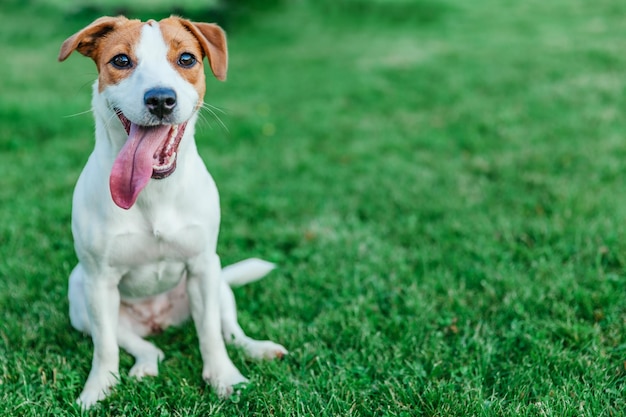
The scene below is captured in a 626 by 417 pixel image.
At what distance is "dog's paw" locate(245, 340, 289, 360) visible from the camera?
11.1 feet

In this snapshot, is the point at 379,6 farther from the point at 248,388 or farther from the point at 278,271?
the point at 248,388

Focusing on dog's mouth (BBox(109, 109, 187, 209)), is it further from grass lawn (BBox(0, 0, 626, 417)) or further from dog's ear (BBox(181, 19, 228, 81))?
grass lawn (BBox(0, 0, 626, 417))

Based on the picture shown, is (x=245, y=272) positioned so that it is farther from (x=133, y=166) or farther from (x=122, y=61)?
(x=122, y=61)

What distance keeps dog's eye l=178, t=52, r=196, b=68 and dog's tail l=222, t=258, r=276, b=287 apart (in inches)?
59.1

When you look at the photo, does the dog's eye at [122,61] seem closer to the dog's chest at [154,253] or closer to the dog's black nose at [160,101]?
the dog's black nose at [160,101]

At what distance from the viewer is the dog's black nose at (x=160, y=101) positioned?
2596 millimetres

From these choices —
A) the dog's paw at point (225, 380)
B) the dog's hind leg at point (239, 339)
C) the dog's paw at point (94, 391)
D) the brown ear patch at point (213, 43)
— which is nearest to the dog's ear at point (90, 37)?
the brown ear patch at point (213, 43)

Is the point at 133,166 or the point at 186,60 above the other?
the point at 186,60

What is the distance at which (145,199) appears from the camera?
2955mm

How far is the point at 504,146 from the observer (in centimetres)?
656

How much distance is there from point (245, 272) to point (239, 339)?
593 mm

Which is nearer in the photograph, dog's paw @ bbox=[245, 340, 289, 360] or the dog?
the dog

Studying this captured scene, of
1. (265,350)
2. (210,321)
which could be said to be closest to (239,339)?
(265,350)

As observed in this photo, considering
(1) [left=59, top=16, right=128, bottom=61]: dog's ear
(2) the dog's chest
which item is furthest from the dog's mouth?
(1) [left=59, top=16, right=128, bottom=61]: dog's ear
